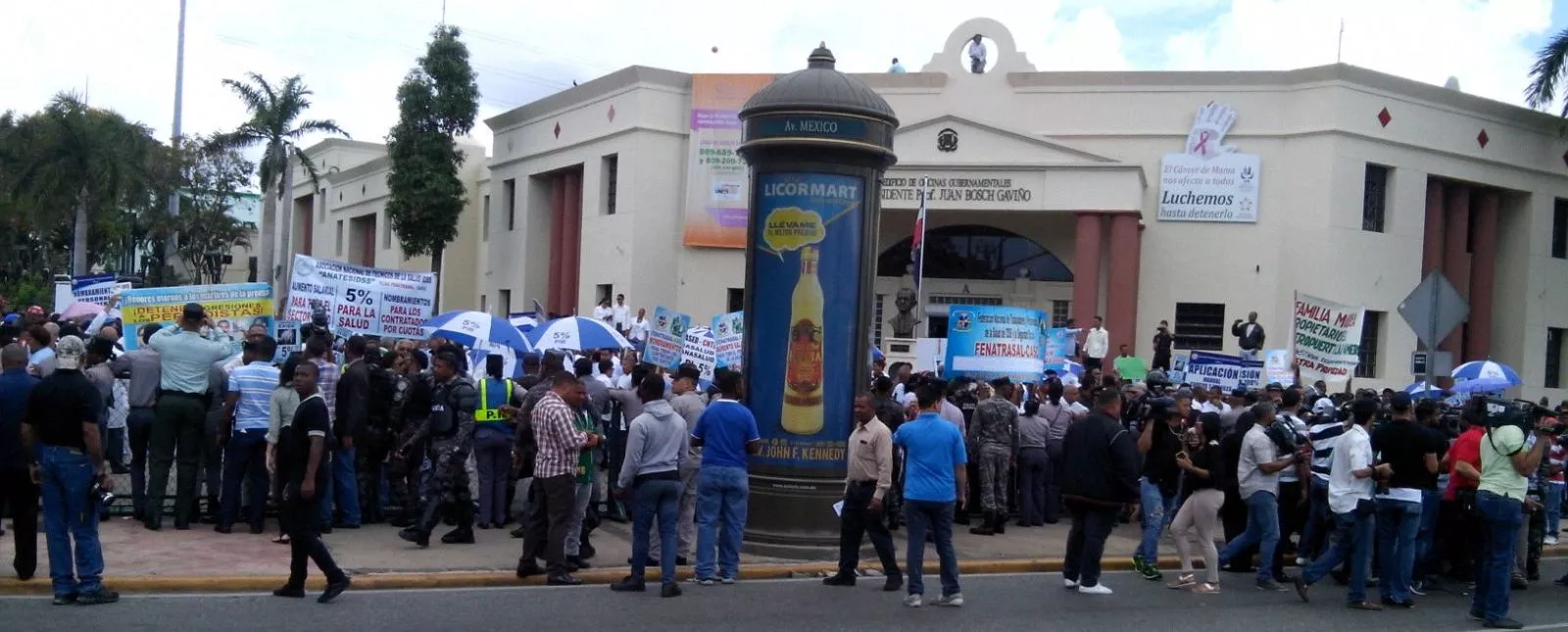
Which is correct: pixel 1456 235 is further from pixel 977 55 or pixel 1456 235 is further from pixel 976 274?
pixel 977 55

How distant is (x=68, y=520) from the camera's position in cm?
897

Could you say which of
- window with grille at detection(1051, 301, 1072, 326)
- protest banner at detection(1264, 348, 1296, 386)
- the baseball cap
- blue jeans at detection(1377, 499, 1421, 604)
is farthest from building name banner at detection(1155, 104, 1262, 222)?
the baseball cap

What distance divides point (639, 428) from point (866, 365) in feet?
9.76

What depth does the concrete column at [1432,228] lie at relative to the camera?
31.5m

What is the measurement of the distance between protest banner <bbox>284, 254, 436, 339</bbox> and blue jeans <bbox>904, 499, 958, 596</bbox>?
8.42m

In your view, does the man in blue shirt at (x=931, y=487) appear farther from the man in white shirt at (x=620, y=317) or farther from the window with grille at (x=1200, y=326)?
the window with grille at (x=1200, y=326)

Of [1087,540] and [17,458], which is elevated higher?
[17,458]

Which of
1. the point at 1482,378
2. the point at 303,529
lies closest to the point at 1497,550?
the point at 303,529

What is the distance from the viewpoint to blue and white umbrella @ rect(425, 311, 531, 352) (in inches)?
654

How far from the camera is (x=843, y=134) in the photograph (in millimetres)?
12172

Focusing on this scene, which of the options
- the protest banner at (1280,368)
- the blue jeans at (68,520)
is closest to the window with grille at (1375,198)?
the protest banner at (1280,368)

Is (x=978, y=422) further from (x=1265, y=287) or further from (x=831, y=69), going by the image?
(x=1265, y=287)

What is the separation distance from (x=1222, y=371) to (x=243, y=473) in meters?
12.4

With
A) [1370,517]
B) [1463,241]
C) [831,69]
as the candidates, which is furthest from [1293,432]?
[1463,241]
